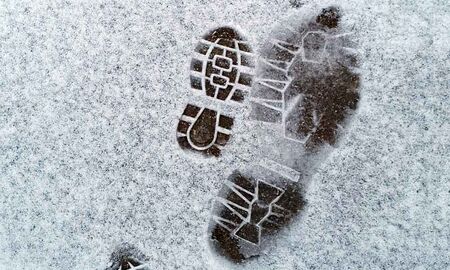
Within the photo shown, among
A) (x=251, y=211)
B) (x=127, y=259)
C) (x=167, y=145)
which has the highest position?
(x=167, y=145)

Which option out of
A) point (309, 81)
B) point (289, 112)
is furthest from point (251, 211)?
point (309, 81)

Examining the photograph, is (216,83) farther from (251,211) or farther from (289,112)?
(251,211)

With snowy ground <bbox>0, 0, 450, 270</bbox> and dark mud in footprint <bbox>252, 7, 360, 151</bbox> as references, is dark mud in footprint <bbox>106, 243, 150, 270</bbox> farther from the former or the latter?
dark mud in footprint <bbox>252, 7, 360, 151</bbox>

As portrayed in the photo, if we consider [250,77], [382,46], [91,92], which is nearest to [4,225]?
[91,92]

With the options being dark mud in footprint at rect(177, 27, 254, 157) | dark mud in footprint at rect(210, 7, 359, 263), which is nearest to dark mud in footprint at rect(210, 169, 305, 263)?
dark mud in footprint at rect(210, 7, 359, 263)

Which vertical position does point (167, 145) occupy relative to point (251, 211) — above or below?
above

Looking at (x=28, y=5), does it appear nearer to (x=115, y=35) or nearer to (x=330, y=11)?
(x=115, y=35)
